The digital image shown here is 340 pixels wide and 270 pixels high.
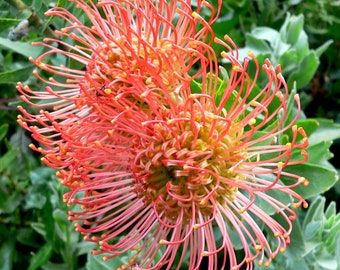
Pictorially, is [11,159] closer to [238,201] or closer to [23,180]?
[23,180]

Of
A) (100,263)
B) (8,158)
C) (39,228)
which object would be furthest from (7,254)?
(100,263)

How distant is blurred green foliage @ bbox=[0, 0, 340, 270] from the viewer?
4.24 ft

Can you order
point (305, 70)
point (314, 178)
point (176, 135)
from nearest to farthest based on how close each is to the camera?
point (176, 135), point (314, 178), point (305, 70)

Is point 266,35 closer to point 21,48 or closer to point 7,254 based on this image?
point 21,48

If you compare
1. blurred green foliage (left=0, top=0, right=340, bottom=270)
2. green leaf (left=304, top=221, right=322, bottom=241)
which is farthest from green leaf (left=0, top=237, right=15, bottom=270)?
green leaf (left=304, top=221, right=322, bottom=241)

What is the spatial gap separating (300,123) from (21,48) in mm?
681

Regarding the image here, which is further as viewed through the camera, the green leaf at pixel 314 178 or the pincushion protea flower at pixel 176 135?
the green leaf at pixel 314 178

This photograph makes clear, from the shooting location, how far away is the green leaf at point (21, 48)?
1364 millimetres

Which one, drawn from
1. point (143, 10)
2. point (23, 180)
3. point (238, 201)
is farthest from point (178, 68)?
point (23, 180)

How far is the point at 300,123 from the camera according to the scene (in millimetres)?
1279

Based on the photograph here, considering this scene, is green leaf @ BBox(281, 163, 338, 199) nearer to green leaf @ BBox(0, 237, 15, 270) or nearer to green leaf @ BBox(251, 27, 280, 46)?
green leaf @ BBox(251, 27, 280, 46)

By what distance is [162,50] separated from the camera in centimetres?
110

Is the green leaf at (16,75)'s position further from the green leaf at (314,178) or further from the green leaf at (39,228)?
the green leaf at (314,178)

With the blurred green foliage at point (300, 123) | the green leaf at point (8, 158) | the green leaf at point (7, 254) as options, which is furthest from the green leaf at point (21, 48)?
the green leaf at point (7, 254)
